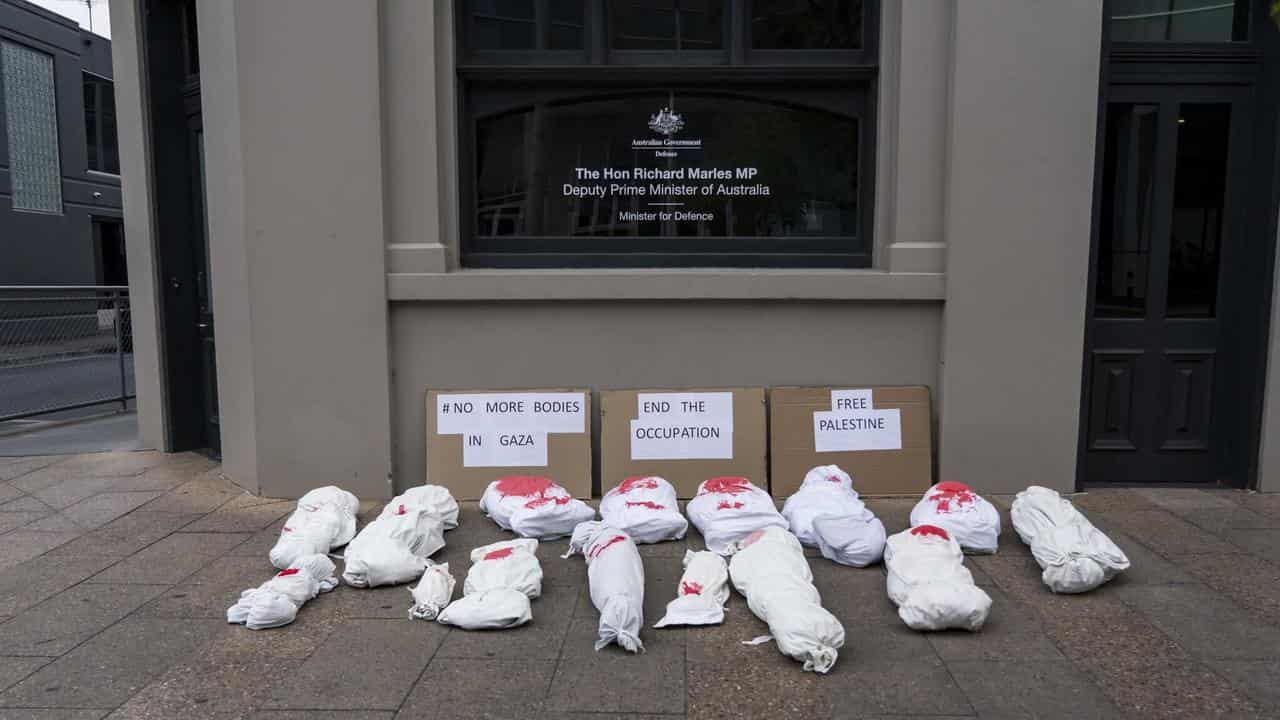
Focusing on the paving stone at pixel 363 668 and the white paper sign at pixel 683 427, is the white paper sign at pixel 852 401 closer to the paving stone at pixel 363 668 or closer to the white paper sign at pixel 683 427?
the white paper sign at pixel 683 427

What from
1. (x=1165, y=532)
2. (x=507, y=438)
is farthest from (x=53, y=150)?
(x=1165, y=532)

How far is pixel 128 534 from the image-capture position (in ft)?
17.1

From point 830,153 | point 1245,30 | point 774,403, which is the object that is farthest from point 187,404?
point 1245,30

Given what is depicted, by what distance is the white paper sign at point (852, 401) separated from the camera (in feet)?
19.0

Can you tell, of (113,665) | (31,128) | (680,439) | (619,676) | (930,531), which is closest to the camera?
(619,676)

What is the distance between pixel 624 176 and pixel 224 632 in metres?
3.63

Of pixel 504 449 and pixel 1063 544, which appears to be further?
pixel 504 449

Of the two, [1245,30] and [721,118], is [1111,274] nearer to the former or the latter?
[1245,30]

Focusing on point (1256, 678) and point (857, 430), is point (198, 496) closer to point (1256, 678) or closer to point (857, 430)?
point (857, 430)

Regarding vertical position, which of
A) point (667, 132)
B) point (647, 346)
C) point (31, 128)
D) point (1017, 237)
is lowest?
point (647, 346)

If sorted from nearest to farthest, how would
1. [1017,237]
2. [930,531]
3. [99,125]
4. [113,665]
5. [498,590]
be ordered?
[113,665]
[498,590]
[930,531]
[1017,237]
[99,125]

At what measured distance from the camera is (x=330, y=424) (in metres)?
5.75

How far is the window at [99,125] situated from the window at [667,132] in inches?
759

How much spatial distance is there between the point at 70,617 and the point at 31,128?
2019 cm
